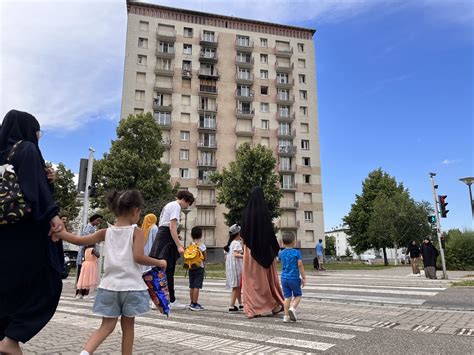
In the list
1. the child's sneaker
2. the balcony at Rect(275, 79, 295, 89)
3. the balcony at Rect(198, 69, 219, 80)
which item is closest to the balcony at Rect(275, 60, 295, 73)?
the balcony at Rect(275, 79, 295, 89)

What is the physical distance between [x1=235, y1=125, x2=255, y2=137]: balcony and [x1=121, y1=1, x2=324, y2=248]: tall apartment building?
148mm

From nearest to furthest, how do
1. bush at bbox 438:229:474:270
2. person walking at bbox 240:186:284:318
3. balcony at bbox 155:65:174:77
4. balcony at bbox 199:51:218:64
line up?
person walking at bbox 240:186:284:318
bush at bbox 438:229:474:270
balcony at bbox 155:65:174:77
balcony at bbox 199:51:218:64

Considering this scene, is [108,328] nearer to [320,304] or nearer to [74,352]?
[74,352]

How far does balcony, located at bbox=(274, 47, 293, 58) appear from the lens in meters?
57.5

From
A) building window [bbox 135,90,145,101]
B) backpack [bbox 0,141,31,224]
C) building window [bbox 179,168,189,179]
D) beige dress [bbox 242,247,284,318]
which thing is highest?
building window [bbox 135,90,145,101]

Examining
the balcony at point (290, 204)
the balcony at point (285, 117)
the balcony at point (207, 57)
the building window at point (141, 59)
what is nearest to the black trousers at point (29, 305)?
the balcony at point (290, 204)

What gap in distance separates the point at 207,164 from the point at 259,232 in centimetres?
4525

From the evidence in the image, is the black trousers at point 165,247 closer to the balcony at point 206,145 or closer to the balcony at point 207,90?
the balcony at point 206,145

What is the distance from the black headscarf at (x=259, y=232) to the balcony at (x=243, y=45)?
53.1 meters

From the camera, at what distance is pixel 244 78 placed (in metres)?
55.9

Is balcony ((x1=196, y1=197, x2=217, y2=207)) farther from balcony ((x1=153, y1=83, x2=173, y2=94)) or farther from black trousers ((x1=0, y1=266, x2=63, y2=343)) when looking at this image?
black trousers ((x1=0, y1=266, x2=63, y2=343))

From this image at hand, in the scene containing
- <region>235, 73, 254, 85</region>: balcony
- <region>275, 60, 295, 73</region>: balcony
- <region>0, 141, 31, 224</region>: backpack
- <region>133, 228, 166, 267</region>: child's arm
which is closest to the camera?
<region>0, 141, 31, 224</region>: backpack

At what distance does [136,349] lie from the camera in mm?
4148

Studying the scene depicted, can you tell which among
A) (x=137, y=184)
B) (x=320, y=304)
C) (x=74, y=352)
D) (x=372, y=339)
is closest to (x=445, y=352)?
(x=372, y=339)
